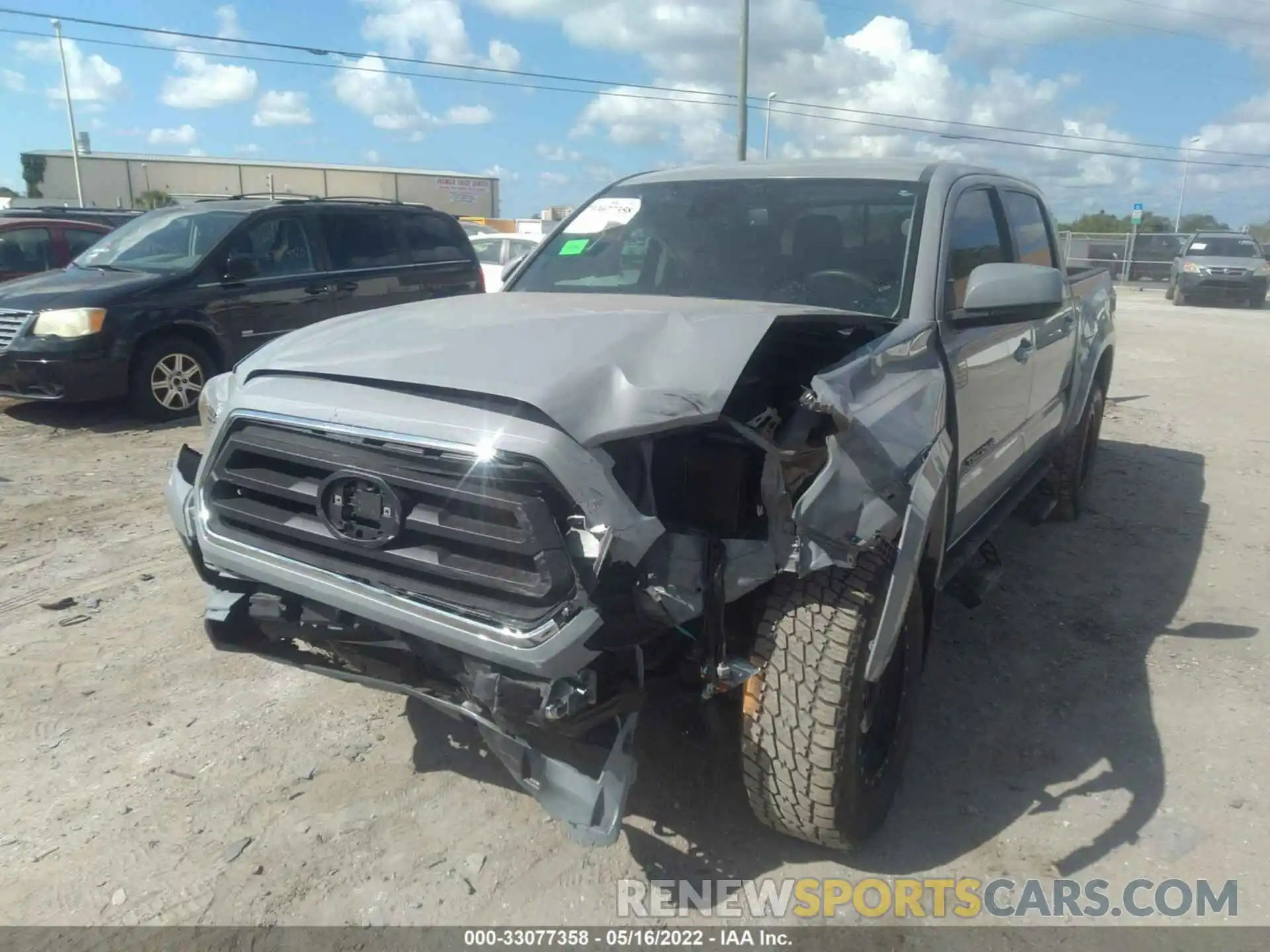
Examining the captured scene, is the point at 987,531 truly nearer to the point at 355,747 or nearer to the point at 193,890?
the point at 355,747

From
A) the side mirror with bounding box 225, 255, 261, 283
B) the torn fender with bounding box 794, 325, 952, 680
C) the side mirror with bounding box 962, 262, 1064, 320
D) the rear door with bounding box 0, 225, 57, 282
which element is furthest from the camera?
the rear door with bounding box 0, 225, 57, 282

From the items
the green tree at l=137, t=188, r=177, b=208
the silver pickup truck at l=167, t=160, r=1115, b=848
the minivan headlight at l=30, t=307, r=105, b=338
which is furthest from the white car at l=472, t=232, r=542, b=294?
the green tree at l=137, t=188, r=177, b=208

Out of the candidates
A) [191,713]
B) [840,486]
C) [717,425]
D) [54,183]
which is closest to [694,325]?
[717,425]

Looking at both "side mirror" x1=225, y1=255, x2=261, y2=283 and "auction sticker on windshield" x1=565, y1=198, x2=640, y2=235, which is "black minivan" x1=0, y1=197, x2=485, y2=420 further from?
"auction sticker on windshield" x1=565, y1=198, x2=640, y2=235

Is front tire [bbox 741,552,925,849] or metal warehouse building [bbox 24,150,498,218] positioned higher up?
metal warehouse building [bbox 24,150,498,218]

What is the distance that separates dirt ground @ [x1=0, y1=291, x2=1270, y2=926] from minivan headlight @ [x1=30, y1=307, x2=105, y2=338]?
287cm

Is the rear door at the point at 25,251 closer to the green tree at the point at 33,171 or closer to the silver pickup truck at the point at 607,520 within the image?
the silver pickup truck at the point at 607,520

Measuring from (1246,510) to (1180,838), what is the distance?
3.95m

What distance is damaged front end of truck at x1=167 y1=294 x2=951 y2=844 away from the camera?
2.08m

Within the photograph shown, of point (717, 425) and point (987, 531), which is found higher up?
point (717, 425)

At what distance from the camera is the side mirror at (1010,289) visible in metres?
2.99

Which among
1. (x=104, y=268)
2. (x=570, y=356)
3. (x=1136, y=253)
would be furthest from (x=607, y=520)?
(x=1136, y=253)

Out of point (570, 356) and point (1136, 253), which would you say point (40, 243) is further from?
Answer: point (1136, 253)

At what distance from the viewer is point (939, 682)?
360cm
